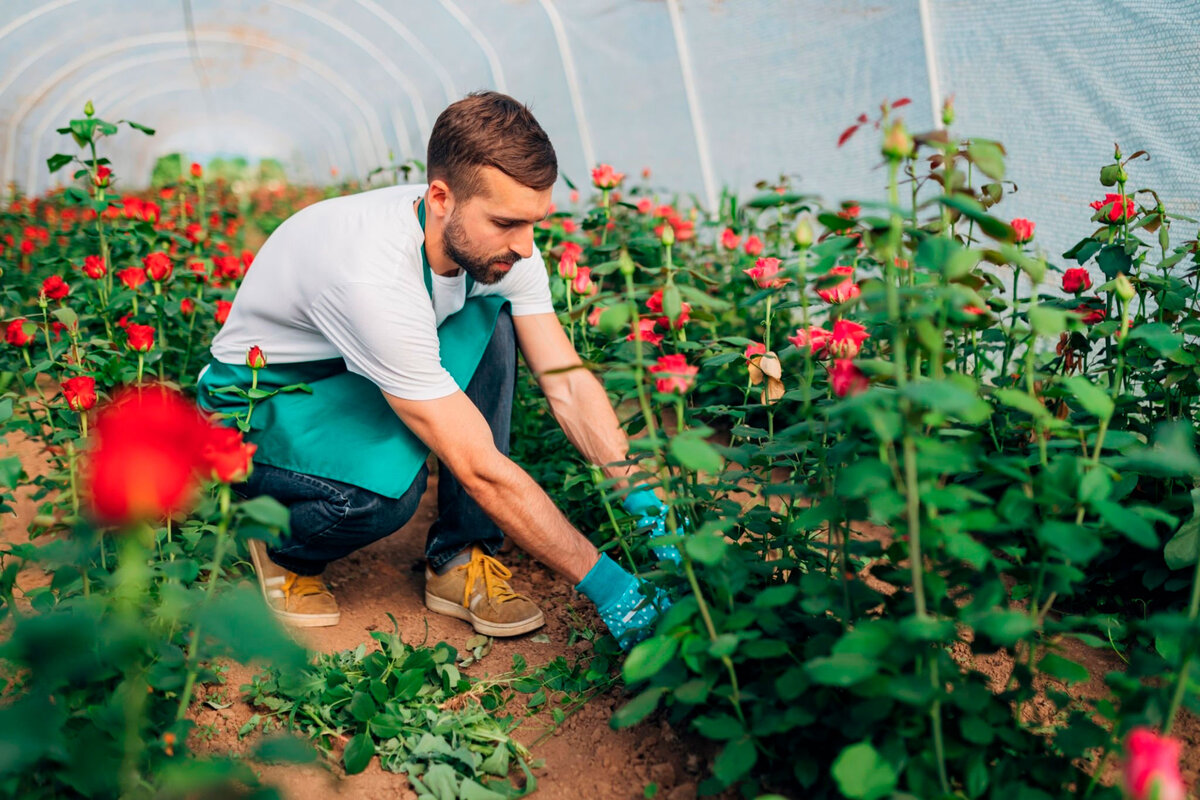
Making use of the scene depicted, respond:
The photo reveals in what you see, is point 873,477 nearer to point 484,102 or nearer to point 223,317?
point 484,102

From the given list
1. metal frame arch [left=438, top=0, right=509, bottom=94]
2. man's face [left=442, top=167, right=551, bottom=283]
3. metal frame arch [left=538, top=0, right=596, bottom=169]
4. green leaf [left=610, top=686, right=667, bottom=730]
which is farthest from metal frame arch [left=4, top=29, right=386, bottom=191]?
green leaf [left=610, top=686, right=667, bottom=730]

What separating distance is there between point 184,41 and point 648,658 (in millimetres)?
8741

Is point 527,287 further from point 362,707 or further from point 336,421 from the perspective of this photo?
point 362,707

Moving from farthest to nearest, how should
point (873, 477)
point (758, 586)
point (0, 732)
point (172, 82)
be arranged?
1. point (172, 82)
2. point (758, 586)
3. point (873, 477)
4. point (0, 732)

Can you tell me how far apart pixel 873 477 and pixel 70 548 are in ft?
3.09

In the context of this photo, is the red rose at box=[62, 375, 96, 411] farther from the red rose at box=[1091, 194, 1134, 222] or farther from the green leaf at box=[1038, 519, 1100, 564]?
the red rose at box=[1091, 194, 1134, 222]

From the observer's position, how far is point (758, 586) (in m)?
1.44

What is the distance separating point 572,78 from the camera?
5.50m

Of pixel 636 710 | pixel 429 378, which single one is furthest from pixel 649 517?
pixel 636 710

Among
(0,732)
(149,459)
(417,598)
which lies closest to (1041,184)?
(417,598)

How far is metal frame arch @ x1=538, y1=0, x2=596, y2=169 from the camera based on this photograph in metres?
5.39


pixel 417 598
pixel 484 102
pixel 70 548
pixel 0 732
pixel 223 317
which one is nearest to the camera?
pixel 0 732

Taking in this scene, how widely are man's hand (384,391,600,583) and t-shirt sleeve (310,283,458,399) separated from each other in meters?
0.04

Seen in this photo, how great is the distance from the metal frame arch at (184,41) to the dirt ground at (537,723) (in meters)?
6.16
